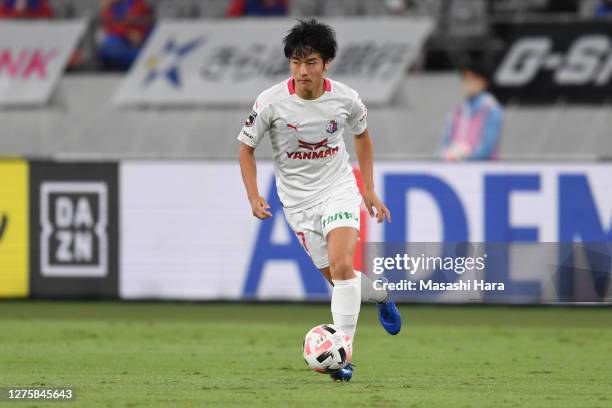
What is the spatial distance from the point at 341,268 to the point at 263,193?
5.31m

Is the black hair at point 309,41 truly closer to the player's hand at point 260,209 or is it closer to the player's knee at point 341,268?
the player's hand at point 260,209

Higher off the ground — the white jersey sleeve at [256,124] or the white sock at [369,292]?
the white jersey sleeve at [256,124]

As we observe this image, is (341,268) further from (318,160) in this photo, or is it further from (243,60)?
(243,60)

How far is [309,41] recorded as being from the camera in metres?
7.60

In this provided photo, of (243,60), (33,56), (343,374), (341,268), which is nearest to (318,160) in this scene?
(341,268)

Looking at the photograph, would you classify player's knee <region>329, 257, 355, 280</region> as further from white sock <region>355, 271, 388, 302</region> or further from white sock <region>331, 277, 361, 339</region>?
white sock <region>355, 271, 388, 302</region>

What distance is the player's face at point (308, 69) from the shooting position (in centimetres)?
764

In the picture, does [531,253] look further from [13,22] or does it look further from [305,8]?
[13,22]

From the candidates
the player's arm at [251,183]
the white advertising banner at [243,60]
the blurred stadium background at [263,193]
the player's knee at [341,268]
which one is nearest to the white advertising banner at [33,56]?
the blurred stadium background at [263,193]

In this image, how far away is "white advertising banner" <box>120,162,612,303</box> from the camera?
41.6ft

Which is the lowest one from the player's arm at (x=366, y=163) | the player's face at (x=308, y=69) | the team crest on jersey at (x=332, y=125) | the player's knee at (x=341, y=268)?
the player's knee at (x=341, y=268)

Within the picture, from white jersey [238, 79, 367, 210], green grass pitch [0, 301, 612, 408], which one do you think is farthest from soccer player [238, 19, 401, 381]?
green grass pitch [0, 301, 612, 408]

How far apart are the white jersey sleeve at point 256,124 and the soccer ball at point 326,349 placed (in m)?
1.11

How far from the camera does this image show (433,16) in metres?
18.7
